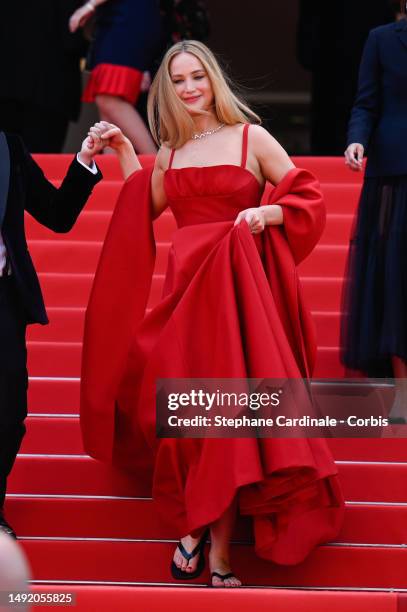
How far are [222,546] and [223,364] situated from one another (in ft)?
1.93

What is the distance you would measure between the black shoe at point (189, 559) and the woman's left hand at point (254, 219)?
1008 millimetres

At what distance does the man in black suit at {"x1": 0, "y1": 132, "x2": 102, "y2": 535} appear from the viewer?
4781mm

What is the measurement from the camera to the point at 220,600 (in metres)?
4.34

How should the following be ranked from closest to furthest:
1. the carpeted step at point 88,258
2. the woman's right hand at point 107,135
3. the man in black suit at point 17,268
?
the man in black suit at point 17,268 → the woman's right hand at point 107,135 → the carpeted step at point 88,258

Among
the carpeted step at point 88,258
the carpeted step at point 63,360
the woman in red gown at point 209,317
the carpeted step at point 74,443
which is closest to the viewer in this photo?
the woman in red gown at point 209,317

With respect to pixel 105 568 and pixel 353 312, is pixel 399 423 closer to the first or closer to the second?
pixel 353 312

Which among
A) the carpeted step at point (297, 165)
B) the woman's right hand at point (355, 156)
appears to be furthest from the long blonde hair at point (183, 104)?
the carpeted step at point (297, 165)

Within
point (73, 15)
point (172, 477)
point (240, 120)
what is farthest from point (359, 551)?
point (73, 15)

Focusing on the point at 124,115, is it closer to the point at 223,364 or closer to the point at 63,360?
the point at 63,360

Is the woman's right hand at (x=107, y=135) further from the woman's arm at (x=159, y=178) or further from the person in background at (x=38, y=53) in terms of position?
the person in background at (x=38, y=53)

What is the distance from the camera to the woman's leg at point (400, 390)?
218 inches

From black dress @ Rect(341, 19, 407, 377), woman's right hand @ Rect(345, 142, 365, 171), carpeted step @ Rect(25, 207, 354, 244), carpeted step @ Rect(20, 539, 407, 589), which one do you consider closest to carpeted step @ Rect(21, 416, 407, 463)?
black dress @ Rect(341, 19, 407, 377)

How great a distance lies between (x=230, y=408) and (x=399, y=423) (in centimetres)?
118

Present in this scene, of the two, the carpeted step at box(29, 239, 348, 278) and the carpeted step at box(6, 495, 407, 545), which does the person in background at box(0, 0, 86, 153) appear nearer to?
the carpeted step at box(29, 239, 348, 278)
